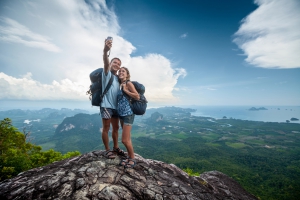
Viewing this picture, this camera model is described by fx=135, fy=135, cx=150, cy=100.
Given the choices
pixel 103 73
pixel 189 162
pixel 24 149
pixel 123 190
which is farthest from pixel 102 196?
pixel 189 162

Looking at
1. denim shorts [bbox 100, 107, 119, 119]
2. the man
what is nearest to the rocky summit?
the man

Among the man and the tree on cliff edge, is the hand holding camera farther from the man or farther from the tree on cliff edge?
the tree on cliff edge

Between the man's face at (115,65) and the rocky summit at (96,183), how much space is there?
121 inches

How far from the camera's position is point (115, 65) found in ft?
14.6

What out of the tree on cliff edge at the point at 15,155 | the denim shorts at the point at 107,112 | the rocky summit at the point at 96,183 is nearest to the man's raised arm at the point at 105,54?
the denim shorts at the point at 107,112

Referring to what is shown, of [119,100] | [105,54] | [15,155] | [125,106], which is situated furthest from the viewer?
[15,155]

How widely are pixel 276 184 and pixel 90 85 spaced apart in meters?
78.7

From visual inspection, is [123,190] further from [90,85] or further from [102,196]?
[90,85]

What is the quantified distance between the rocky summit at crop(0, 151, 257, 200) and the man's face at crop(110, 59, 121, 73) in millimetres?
3085

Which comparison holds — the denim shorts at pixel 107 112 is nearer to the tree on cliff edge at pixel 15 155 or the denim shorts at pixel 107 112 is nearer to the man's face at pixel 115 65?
the man's face at pixel 115 65

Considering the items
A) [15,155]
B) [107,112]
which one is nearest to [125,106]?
[107,112]

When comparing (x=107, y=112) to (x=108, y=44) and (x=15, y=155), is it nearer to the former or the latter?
(x=108, y=44)

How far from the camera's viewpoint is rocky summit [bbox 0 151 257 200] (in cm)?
318

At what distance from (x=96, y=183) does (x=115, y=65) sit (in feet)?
11.4
